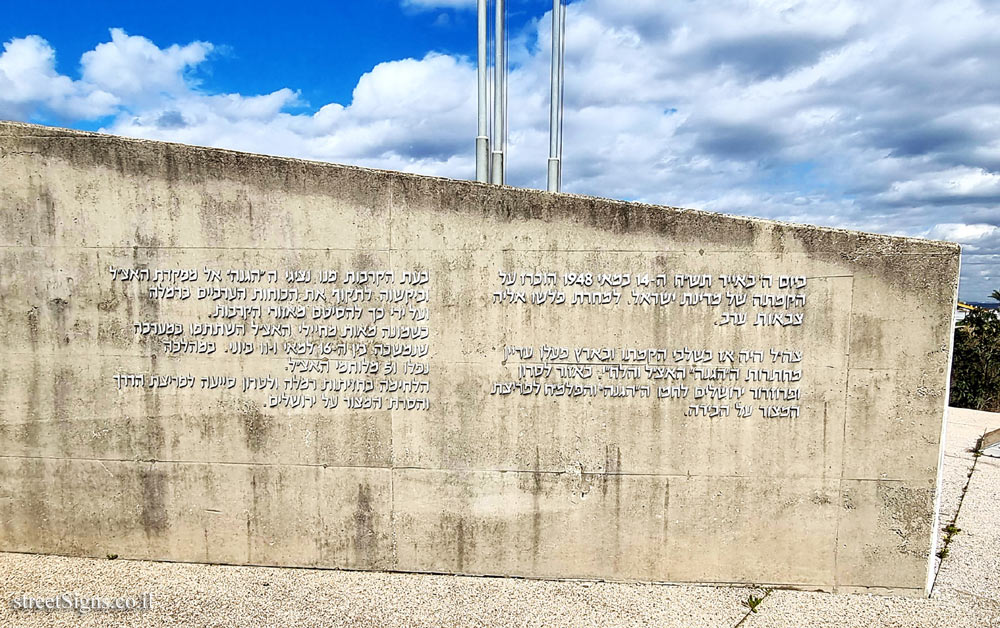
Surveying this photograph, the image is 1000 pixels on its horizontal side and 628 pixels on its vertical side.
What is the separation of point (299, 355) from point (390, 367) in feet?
2.60

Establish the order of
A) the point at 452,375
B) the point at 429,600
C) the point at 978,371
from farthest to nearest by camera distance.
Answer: the point at 978,371, the point at 452,375, the point at 429,600

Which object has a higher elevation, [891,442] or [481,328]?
[481,328]

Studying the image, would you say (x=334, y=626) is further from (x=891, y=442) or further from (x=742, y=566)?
(x=891, y=442)

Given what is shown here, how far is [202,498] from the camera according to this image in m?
5.00

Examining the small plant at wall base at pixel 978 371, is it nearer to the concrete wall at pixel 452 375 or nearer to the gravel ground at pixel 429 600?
the gravel ground at pixel 429 600

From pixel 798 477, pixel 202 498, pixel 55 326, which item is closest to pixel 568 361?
pixel 798 477

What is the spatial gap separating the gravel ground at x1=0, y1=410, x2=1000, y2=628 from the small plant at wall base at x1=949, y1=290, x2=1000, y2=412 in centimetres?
→ 1207

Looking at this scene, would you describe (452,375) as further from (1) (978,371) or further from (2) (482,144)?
(1) (978,371)

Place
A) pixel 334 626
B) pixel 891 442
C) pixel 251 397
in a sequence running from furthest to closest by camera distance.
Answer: pixel 251 397 → pixel 891 442 → pixel 334 626

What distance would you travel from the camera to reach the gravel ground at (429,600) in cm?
426

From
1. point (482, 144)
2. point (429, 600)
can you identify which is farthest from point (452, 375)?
point (482, 144)

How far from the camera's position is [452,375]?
4.80 metres

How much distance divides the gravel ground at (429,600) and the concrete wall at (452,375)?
18cm

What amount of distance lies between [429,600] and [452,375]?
5.84 ft
